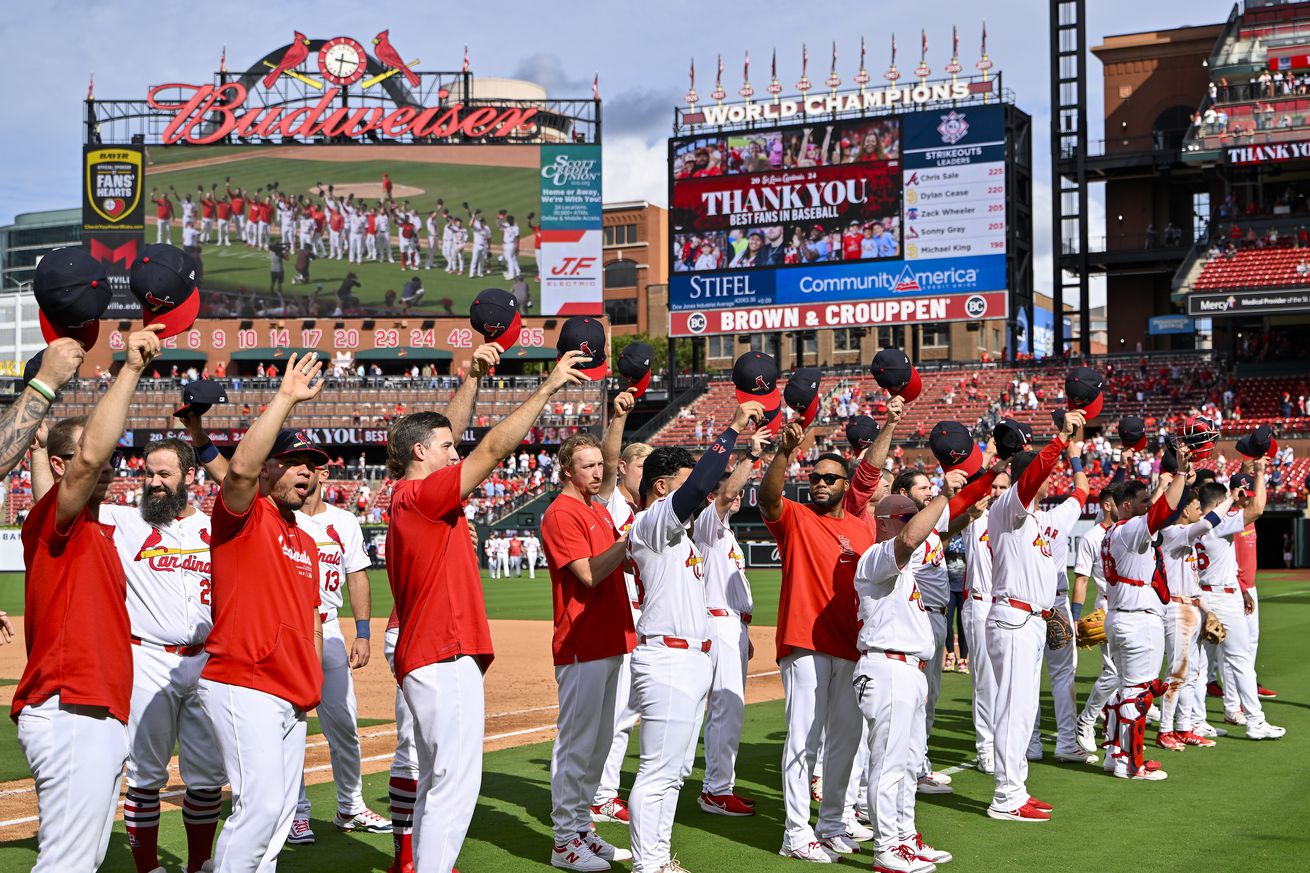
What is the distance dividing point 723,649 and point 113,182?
54.8 metres

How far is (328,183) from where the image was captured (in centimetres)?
5759

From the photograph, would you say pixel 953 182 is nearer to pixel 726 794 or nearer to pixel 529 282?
pixel 529 282

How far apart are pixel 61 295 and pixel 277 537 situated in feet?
4.43

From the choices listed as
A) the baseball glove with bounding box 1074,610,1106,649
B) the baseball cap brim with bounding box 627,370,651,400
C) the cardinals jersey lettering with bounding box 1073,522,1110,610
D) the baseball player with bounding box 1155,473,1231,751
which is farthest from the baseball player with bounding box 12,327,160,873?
the cardinals jersey lettering with bounding box 1073,522,1110,610

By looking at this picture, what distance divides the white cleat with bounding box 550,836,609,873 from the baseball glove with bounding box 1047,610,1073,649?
479 cm

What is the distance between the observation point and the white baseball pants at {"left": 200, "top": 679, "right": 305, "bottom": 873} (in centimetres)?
521

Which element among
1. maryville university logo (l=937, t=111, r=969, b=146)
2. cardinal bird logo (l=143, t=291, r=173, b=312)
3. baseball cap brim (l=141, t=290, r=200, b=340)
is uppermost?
maryville university logo (l=937, t=111, r=969, b=146)

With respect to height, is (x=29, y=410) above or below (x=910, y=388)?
below

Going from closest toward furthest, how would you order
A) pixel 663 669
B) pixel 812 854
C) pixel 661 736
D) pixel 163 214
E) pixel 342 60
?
1. pixel 661 736
2. pixel 663 669
3. pixel 812 854
4. pixel 163 214
5. pixel 342 60

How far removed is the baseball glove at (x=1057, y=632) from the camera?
10336 millimetres

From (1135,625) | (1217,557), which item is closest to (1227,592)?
(1217,557)

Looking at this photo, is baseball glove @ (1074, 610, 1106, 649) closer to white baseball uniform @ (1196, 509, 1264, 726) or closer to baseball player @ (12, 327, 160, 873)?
white baseball uniform @ (1196, 509, 1264, 726)

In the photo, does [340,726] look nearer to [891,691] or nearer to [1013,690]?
[891,691]

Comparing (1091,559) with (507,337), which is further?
(1091,559)
